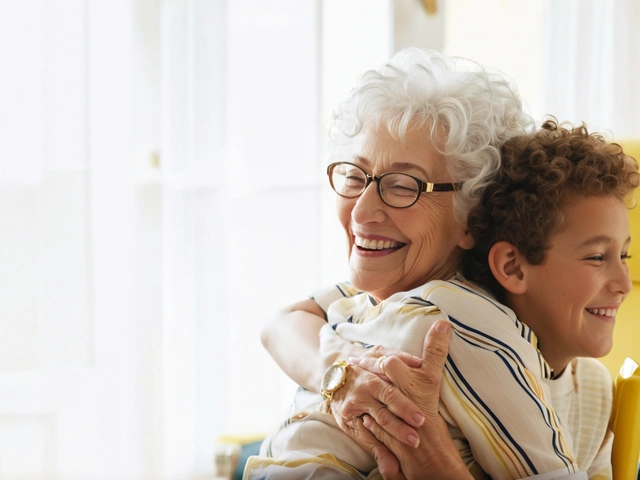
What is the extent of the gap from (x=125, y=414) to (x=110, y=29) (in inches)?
61.5

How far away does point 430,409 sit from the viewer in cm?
123

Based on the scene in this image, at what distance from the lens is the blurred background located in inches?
105

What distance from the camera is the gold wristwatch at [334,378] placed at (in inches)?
51.5

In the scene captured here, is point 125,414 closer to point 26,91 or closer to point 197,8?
point 26,91

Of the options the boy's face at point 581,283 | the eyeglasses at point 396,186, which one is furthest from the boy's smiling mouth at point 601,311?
the eyeglasses at point 396,186

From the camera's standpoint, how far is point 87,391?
9.14 ft

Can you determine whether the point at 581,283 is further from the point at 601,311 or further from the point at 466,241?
the point at 466,241

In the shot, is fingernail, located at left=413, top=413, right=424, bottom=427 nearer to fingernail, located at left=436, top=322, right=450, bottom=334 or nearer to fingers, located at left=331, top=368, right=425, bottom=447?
fingers, located at left=331, top=368, right=425, bottom=447

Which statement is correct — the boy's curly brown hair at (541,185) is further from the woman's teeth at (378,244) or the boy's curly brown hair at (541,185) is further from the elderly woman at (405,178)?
the woman's teeth at (378,244)

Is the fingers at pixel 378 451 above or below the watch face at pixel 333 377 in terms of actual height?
below

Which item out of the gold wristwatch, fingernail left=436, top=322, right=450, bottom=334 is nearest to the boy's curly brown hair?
fingernail left=436, top=322, right=450, bottom=334

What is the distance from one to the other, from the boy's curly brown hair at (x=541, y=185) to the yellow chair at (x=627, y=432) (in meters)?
0.34

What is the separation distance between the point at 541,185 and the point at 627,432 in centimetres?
54

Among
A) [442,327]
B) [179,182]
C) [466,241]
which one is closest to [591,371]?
[466,241]
